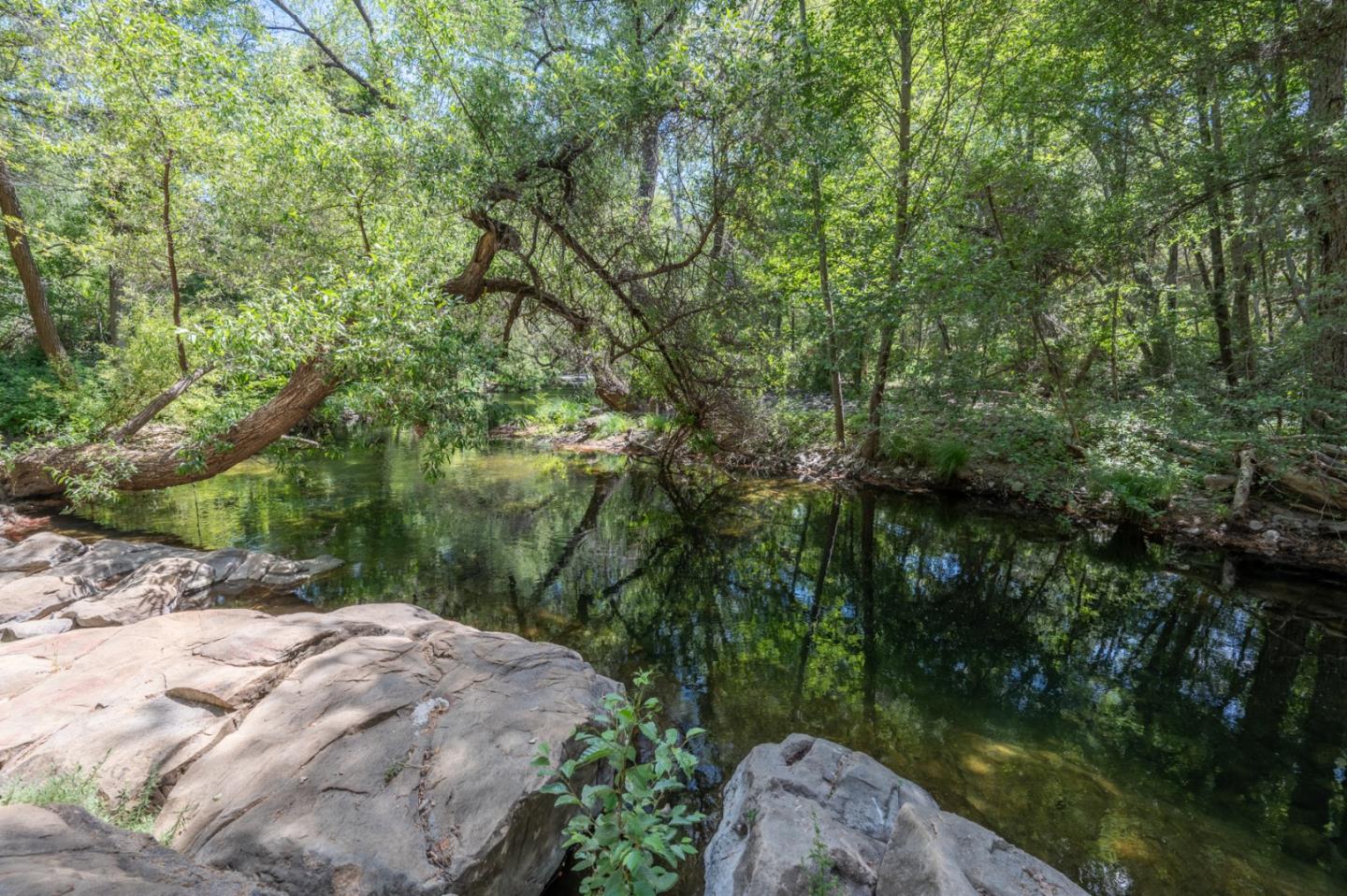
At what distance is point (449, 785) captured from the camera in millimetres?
2488

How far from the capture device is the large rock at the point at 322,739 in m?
2.19

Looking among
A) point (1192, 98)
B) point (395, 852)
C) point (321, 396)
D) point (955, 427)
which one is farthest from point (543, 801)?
point (1192, 98)

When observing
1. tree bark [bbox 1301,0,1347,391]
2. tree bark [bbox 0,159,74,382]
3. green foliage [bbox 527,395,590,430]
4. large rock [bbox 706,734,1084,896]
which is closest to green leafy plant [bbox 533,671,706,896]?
large rock [bbox 706,734,1084,896]

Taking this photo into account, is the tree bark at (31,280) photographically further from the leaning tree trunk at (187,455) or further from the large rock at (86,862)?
the large rock at (86,862)

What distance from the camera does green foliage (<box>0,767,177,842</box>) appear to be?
2080 millimetres

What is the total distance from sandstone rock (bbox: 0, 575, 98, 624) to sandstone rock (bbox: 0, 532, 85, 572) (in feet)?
2.31

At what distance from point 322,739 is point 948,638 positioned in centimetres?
511

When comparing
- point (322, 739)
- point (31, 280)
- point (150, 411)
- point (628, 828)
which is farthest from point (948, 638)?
point (31, 280)

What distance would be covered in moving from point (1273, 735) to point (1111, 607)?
2145 millimetres

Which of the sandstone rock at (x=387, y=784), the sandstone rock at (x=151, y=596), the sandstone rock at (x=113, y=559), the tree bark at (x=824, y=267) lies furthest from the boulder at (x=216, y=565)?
the tree bark at (x=824, y=267)

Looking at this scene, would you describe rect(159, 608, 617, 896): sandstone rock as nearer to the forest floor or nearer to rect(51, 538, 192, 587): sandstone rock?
rect(51, 538, 192, 587): sandstone rock

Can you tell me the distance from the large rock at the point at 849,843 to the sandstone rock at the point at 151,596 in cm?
546

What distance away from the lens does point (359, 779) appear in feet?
8.16

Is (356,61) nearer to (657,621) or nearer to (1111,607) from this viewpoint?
(657,621)
